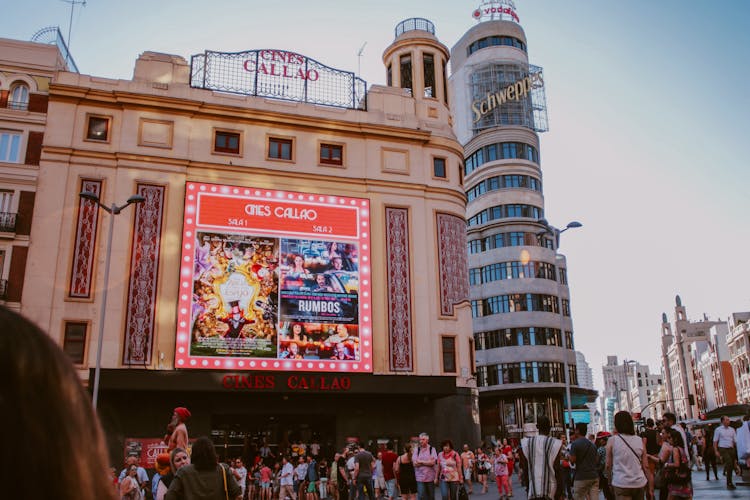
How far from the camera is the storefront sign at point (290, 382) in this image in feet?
100

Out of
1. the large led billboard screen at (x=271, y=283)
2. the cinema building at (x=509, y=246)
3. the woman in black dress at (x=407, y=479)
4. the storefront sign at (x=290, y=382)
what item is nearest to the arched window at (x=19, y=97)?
the large led billboard screen at (x=271, y=283)

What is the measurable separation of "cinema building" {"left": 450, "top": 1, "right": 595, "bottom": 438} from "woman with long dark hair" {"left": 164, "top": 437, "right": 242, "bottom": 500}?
5223 centimetres

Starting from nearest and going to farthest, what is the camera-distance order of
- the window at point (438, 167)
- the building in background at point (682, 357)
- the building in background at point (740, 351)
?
1. the window at point (438, 167)
2. the building in background at point (740, 351)
3. the building in background at point (682, 357)

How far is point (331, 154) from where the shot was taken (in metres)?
36.9

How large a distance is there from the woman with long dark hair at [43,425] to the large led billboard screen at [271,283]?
30635 millimetres

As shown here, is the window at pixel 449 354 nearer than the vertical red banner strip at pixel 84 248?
No

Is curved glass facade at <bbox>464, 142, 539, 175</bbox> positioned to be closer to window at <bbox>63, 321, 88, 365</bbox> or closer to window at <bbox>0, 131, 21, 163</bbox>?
window at <bbox>0, 131, 21, 163</bbox>

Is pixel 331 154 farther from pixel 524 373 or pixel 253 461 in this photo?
pixel 524 373

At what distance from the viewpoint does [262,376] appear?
3094cm

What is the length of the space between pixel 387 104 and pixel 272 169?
8645mm

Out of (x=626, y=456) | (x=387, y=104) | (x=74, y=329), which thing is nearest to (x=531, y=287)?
(x=387, y=104)

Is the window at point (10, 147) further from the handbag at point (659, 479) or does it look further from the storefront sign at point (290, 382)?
the handbag at point (659, 479)

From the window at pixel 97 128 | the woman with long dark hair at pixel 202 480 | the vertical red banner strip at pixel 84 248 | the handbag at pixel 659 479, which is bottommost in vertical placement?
the handbag at pixel 659 479

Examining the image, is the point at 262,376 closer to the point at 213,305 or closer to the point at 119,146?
the point at 213,305
